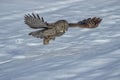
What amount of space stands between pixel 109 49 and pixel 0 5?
11.8 feet

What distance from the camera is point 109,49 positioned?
20.0 ft

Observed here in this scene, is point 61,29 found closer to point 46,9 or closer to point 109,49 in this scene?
point 109,49

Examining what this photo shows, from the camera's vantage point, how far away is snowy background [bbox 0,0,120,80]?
5.26m

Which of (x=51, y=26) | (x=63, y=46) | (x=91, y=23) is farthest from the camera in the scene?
(x=63, y=46)

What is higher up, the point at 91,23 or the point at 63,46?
the point at 91,23

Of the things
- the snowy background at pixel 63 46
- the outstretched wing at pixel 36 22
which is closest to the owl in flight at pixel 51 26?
the outstretched wing at pixel 36 22

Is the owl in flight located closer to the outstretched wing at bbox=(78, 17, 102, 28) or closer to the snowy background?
the outstretched wing at bbox=(78, 17, 102, 28)

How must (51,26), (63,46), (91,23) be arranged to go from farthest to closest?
(63,46) → (91,23) → (51,26)

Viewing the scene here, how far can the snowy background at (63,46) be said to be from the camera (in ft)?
17.3

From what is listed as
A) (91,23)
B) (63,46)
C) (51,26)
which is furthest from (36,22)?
(63,46)

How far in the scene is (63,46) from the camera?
652 centimetres

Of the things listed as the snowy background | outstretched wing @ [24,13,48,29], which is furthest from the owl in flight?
the snowy background

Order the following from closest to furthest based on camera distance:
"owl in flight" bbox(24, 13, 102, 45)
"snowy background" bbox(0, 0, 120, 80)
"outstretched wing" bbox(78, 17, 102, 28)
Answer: "owl in flight" bbox(24, 13, 102, 45), "outstretched wing" bbox(78, 17, 102, 28), "snowy background" bbox(0, 0, 120, 80)

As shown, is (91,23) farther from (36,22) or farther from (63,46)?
(63,46)
